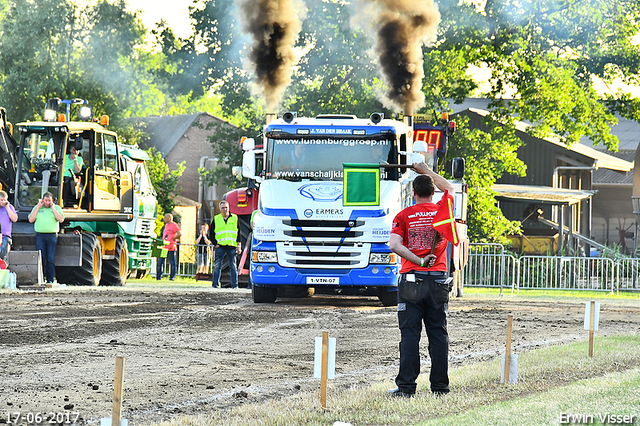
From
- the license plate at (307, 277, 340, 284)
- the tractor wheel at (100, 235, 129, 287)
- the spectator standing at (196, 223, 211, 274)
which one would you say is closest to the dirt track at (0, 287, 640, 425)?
the license plate at (307, 277, 340, 284)

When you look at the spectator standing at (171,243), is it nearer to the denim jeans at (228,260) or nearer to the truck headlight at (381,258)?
the denim jeans at (228,260)

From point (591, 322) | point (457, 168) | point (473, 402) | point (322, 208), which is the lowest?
point (473, 402)

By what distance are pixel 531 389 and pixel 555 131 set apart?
2925cm

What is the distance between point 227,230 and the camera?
2255cm

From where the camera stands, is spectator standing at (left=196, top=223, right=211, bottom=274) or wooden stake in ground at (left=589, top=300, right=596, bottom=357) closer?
wooden stake in ground at (left=589, top=300, right=596, bottom=357)

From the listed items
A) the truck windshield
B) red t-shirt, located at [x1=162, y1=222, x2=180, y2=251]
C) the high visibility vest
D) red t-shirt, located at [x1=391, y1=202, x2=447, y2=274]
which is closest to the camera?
red t-shirt, located at [x1=391, y1=202, x2=447, y2=274]

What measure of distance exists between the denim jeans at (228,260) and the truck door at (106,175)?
8.59 feet

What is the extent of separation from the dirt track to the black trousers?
3.29ft

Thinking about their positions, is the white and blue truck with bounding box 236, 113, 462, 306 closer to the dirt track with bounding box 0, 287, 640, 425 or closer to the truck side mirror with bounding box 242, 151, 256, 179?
the truck side mirror with bounding box 242, 151, 256, 179

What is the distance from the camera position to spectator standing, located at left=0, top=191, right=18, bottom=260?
19.8 m

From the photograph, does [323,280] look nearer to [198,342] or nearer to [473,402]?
[198,342]

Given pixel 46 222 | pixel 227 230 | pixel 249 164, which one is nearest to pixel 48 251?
pixel 46 222

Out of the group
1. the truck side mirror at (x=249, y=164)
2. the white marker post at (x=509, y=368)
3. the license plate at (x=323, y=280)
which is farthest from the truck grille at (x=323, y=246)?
the white marker post at (x=509, y=368)

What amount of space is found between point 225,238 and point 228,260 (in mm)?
1007
